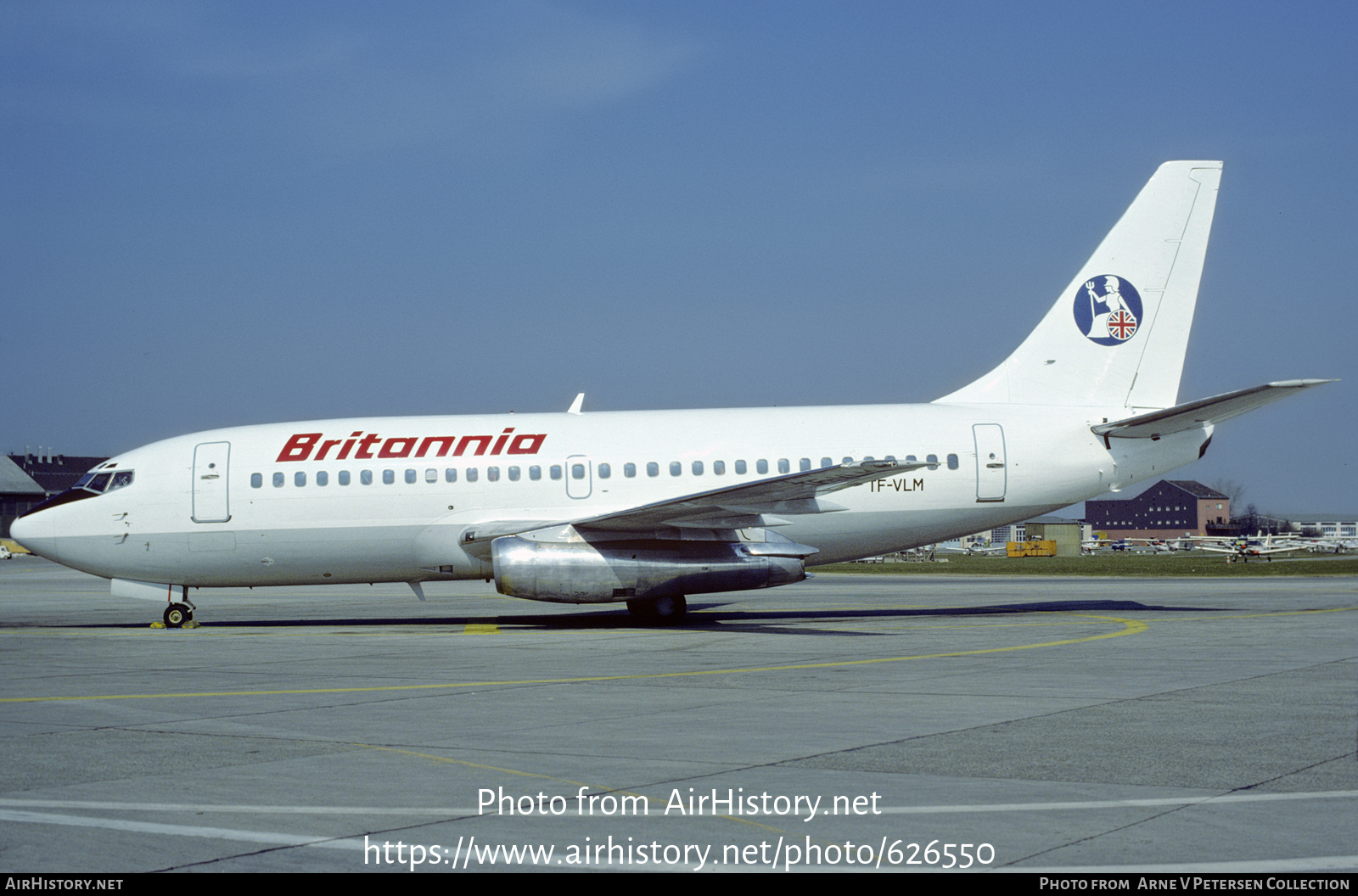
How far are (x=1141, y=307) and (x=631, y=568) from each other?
11924mm

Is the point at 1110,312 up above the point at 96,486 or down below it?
above

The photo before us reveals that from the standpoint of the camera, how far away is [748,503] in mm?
21250

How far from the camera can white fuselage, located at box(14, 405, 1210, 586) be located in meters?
23.0

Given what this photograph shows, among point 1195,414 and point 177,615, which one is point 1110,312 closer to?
point 1195,414

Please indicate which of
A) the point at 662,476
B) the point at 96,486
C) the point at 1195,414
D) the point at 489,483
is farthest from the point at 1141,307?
the point at 96,486

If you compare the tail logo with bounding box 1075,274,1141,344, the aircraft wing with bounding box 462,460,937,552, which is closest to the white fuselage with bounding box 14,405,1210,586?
the aircraft wing with bounding box 462,460,937,552

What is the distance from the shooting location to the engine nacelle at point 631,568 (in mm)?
21125

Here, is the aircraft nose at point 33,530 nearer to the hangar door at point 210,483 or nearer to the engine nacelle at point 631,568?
the hangar door at point 210,483

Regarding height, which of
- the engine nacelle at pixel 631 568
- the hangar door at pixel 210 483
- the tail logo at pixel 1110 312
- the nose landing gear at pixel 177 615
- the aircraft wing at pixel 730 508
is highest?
the tail logo at pixel 1110 312

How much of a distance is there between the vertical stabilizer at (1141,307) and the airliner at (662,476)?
39mm

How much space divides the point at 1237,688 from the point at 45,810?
10.8 metres

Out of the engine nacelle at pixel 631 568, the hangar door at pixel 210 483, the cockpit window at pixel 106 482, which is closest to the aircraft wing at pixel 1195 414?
the engine nacelle at pixel 631 568
